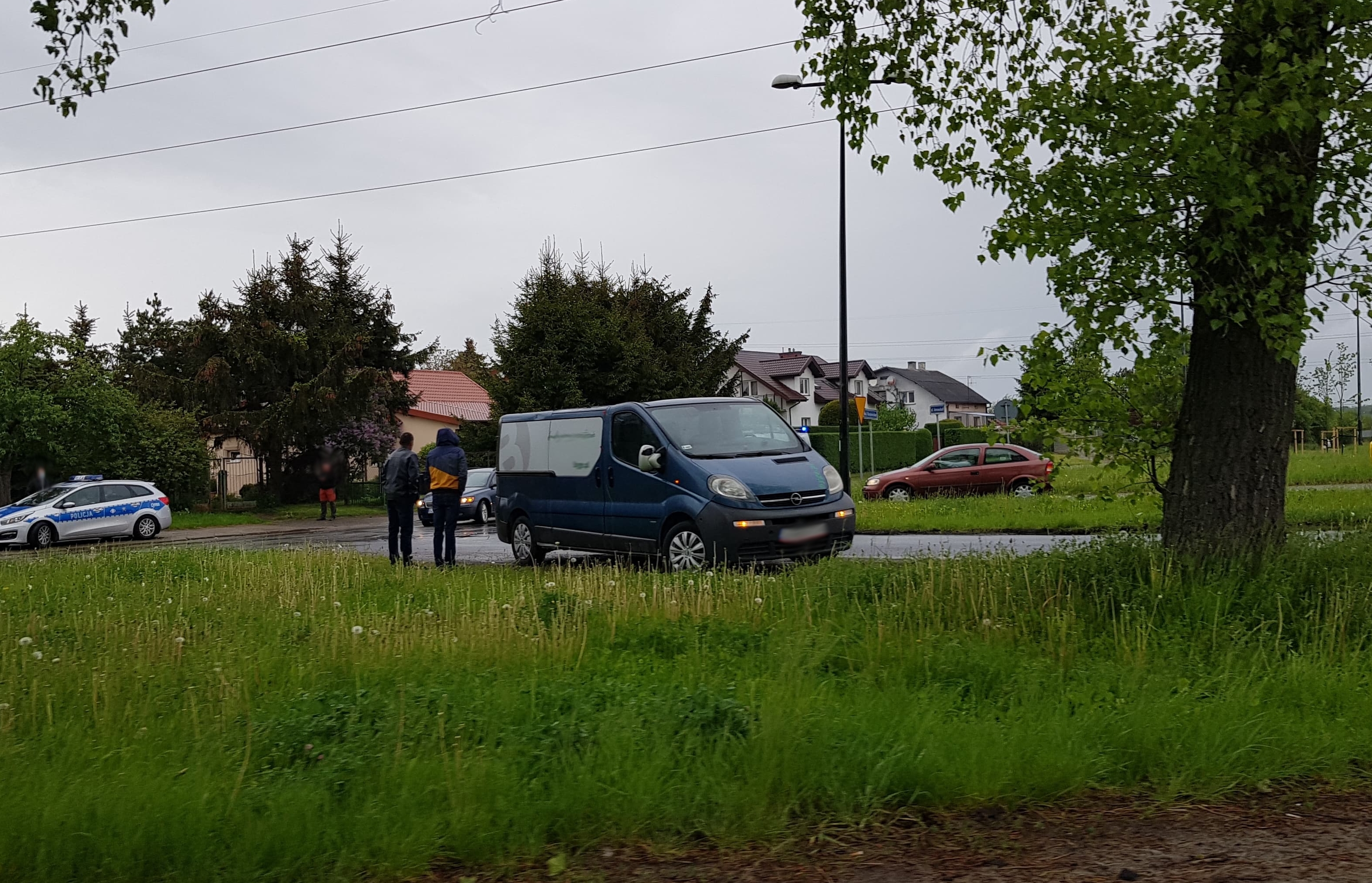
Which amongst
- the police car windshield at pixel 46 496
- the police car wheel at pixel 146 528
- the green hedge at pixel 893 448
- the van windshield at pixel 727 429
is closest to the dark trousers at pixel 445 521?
the van windshield at pixel 727 429

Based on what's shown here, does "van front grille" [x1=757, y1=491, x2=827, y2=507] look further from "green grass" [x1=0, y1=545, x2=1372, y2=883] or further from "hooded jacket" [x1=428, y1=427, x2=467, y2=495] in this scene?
"hooded jacket" [x1=428, y1=427, x2=467, y2=495]

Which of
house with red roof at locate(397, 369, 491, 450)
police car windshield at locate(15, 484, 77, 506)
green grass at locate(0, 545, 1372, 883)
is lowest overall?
green grass at locate(0, 545, 1372, 883)

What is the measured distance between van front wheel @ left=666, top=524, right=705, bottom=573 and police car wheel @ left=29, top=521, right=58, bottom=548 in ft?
60.4

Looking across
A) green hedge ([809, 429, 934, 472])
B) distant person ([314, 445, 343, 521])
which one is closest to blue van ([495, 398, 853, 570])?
distant person ([314, 445, 343, 521])

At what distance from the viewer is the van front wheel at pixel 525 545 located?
15148mm

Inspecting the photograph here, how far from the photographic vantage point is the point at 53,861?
3.62 m

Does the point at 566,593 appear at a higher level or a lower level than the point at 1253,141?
lower

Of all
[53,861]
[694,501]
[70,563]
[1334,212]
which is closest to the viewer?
[53,861]

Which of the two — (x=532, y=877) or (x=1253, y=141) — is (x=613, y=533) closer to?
(x=1253, y=141)

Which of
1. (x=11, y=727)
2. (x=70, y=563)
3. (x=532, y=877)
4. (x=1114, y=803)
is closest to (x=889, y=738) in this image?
(x=1114, y=803)

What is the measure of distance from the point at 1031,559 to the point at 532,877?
559cm

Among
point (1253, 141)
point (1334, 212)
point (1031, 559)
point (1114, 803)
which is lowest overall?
point (1114, 803)

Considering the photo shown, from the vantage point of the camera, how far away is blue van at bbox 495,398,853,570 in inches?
461

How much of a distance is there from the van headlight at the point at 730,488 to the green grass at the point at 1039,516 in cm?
439
